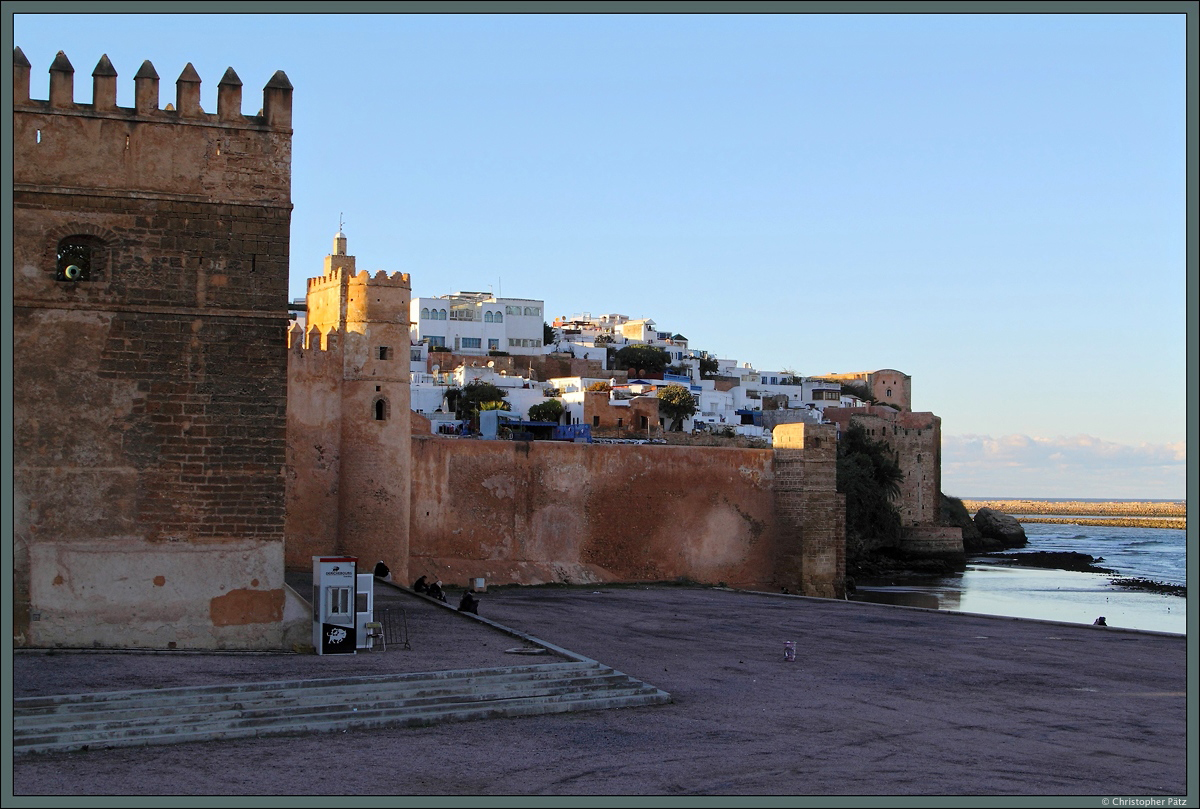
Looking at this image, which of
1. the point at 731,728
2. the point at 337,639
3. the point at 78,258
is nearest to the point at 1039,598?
the point at 337,639

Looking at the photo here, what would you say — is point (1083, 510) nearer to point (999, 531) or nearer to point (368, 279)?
point (999, 531)

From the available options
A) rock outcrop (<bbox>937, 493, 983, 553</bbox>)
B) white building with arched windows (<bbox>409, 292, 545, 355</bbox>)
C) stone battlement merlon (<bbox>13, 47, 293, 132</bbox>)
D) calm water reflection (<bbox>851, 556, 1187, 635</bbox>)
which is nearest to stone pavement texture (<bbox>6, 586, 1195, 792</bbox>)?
stone battlement merlon (<bbox>13, 47, 293, 132</bbox>)

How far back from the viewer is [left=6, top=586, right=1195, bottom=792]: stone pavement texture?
828 cm

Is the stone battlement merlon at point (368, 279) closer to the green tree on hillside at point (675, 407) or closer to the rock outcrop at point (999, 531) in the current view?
the green tree on hillside at point (675, 407)

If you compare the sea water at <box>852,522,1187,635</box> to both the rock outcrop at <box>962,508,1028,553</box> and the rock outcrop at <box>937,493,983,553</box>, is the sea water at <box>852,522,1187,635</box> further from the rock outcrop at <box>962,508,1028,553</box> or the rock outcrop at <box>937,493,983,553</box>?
the rock outcrop at <box>962,508,1028,553</box>

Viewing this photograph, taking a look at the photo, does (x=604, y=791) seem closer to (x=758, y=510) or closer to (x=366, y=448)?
(x=366, y=448)

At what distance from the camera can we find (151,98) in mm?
12672

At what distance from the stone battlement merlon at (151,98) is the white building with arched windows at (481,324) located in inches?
2027

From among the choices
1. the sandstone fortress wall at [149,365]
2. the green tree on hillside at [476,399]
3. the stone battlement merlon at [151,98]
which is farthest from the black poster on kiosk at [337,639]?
the green tree on hillside at [476,399]

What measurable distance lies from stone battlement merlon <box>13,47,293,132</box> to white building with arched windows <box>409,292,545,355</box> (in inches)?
2027

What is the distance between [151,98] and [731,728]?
26.8 ft

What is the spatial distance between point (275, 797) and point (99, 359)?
241 inches

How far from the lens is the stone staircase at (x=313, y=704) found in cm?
911

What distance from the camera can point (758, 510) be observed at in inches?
1144
